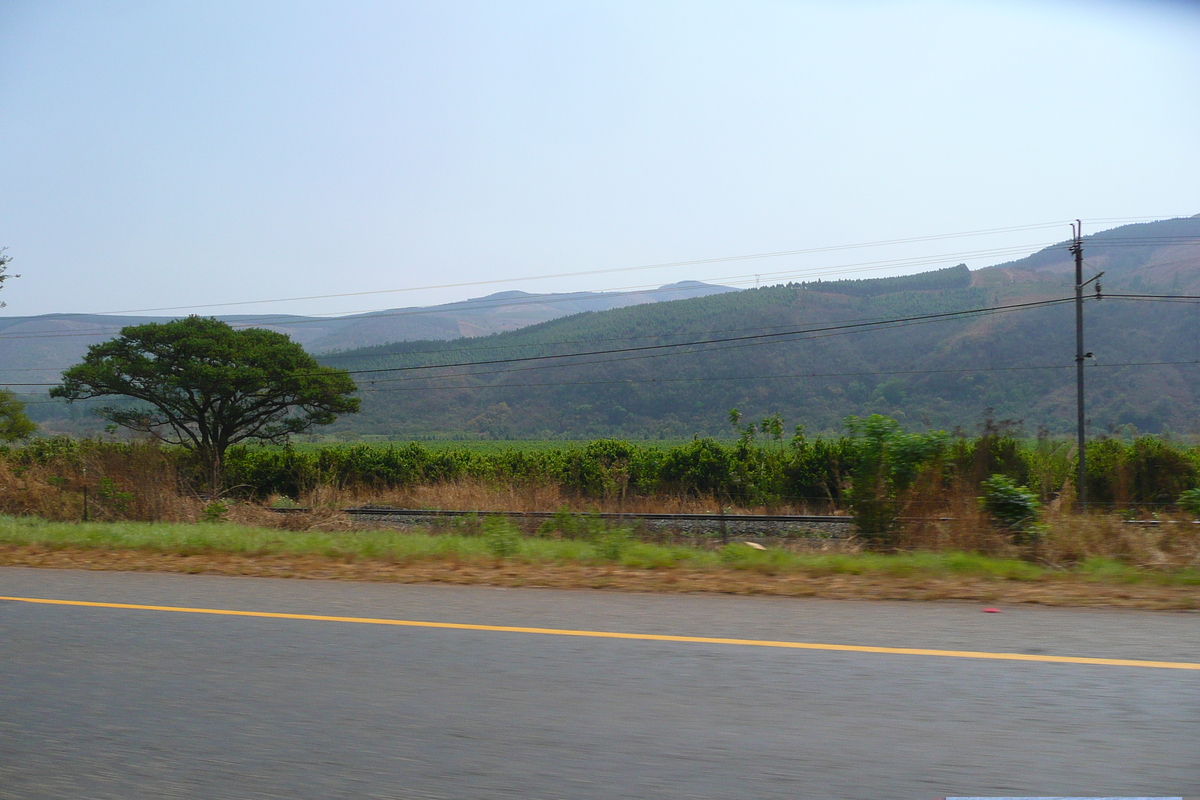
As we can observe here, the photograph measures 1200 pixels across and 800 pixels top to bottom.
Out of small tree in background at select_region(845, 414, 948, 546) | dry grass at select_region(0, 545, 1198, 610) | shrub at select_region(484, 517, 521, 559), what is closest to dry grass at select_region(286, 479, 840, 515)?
shrub at select_region(484, 517, 521, 559)

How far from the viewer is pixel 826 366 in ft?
396

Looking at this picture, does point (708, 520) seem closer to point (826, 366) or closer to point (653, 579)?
point (653, 579)

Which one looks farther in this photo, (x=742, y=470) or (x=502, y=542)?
(x=742, y=470)

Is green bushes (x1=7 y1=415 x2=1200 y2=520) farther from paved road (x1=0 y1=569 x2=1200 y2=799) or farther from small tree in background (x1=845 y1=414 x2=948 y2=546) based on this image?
paved road (x1=0 y1=569 x2=1200 y2=799)

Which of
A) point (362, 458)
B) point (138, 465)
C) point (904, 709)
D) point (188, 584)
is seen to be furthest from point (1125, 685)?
point (362, 458)

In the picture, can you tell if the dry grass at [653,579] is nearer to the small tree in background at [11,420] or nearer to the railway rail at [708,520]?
the railway rail at [708,520]

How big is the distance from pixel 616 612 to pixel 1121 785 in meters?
3.98

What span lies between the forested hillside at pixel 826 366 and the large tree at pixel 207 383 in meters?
34.5

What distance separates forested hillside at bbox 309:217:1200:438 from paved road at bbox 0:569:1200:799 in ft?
243

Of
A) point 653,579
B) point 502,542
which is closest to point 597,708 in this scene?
point 653,579

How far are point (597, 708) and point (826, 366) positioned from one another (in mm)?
119939

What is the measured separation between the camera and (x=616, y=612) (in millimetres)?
7031

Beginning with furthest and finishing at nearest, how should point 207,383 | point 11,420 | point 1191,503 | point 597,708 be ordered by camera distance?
point 11,420, point 207,383, point 1191,503, point 597,708

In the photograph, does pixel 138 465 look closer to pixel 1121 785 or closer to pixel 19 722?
pixel 19 722
